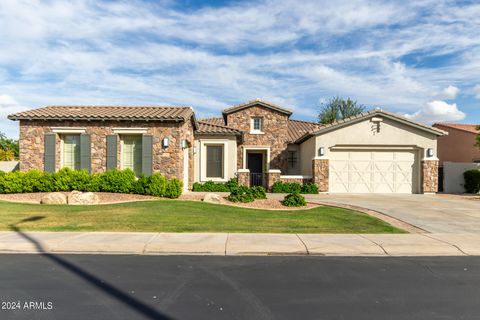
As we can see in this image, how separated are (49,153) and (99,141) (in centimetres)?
251

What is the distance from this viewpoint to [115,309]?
13.8 feet

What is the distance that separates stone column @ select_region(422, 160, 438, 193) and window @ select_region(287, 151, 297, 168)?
8.49m

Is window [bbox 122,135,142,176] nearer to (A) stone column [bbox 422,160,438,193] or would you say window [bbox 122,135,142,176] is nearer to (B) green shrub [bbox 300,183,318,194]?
(B) green shrub [bbox 300,183,318,194]

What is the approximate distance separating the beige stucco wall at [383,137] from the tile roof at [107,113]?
333 inches

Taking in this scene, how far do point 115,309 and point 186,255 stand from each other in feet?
8.72

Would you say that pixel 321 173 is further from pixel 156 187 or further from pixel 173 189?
pixel 156 187

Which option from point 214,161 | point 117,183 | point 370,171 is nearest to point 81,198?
point 117,183

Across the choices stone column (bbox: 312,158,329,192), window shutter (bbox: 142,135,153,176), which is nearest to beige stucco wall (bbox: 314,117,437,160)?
stone column (bbox: 312,158,329,192)

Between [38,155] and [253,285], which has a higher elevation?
[38,155]

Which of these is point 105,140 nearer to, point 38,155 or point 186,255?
point 38,155

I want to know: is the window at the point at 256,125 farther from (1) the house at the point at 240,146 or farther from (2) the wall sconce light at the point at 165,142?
(2) the wall sconce light at the point at 165,142

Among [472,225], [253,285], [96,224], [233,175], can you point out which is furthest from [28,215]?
[472,225]

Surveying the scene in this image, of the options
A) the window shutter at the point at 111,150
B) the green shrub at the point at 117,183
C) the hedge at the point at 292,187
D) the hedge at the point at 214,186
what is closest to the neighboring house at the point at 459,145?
the hedge at the point at 292,187

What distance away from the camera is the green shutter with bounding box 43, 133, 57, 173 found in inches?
624
